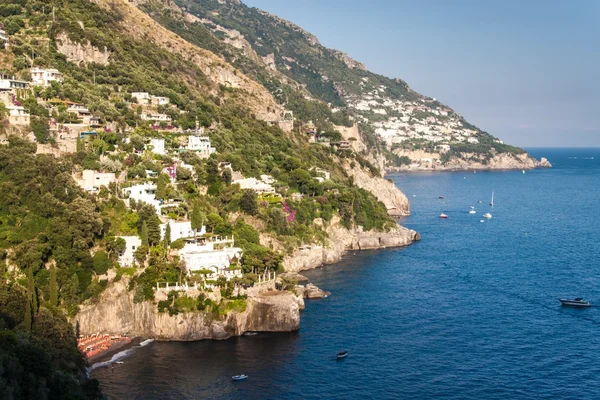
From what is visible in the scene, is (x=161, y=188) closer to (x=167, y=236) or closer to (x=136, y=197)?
(x=136, y=197)

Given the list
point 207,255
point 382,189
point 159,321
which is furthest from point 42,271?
point 382,189

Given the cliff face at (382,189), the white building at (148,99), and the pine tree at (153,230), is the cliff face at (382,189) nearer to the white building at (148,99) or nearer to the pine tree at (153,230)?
the white building at (148,99)

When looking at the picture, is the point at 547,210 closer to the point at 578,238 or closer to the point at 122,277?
the point at 578,238

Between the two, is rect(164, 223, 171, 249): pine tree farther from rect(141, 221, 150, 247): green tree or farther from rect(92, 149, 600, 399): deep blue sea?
rect(92, 149, 600, 399): deep blue sea

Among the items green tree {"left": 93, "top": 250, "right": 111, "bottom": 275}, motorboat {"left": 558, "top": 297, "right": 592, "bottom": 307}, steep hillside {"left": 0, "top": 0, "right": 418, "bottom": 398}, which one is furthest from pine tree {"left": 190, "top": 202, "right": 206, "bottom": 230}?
motorboat {"left": 558, "top": 297, "right": 592, "bottom": 307}

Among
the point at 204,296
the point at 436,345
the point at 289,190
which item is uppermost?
the point at 289,190

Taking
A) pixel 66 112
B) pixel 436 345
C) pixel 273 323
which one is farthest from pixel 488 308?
pixel 66 112

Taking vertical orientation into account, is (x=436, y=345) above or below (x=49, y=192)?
below
